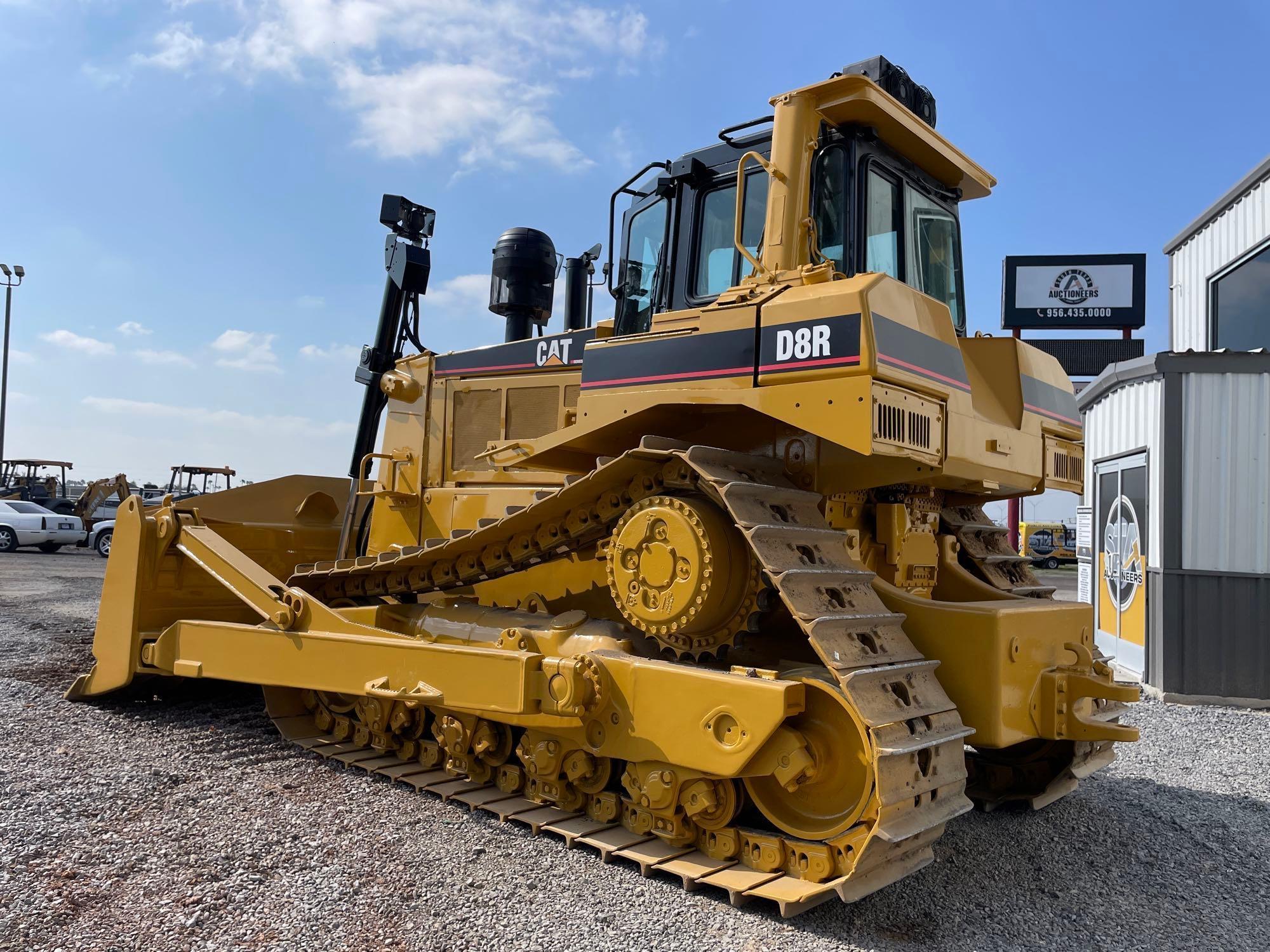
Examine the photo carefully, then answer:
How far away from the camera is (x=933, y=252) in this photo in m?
5.51

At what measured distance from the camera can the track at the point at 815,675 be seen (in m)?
3.61

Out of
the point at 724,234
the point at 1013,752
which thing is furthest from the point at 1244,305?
the point at 724,234

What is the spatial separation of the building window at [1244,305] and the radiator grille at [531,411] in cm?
1157

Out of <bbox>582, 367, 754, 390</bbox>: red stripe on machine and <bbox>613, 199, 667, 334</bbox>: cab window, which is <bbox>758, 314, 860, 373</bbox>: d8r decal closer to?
<bbox>582, 367, 754, 390</bbox>: red stripe on machine

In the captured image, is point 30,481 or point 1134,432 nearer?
point 1134,432

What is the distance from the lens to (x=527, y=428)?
22.2 ft

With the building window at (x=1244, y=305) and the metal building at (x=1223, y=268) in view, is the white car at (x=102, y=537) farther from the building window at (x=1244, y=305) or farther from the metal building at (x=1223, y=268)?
the building window at (x=1244, y=305)

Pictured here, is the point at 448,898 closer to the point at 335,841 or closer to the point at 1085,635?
the point at 335,841

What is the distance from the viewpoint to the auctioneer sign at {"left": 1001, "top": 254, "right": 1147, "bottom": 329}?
90.6ft

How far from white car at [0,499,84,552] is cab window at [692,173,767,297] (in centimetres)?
2609

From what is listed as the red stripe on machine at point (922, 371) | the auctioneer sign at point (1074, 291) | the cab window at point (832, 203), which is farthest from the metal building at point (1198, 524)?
the auctioneer sign at point (1074, 291)

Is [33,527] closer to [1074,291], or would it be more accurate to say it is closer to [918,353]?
[918,353]

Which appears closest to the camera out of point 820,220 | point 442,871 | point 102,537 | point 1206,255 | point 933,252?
point 442,871

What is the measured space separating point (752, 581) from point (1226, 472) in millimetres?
7285
